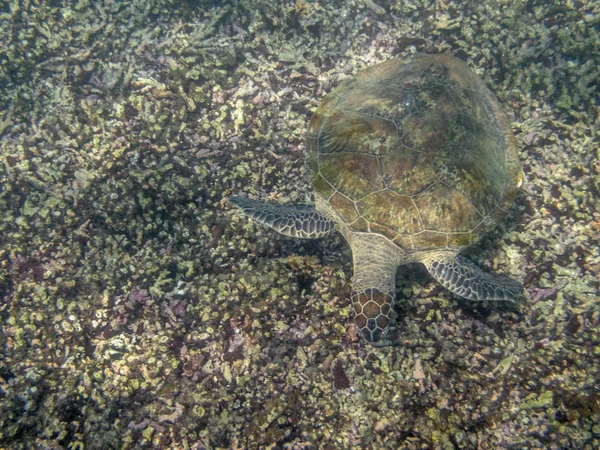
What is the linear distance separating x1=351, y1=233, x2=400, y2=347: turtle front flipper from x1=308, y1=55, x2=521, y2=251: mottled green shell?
0.15m

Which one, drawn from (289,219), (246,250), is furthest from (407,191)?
(246,250)

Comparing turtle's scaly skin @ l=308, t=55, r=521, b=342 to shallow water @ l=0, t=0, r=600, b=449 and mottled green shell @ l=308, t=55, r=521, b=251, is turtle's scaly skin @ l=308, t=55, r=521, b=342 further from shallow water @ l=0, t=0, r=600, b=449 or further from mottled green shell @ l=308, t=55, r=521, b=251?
shallow water @ l=0, t=0, r=600, b=449

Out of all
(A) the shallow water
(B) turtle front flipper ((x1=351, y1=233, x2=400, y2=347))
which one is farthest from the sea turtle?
(A) the shallow water

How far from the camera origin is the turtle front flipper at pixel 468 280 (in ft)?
10.3

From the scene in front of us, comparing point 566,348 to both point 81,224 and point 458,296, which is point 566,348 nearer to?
point 458,296

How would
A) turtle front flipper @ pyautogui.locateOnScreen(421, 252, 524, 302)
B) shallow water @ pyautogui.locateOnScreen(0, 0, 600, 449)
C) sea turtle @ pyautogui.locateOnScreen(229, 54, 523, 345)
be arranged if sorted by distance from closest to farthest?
1. shallow water @ pyautogui.locateOnScreen(0, 0, 600, 449)
2. turtle front flipper @ pyautogui.locateOnScreen(421, 252, 524, 302)
3. sea turtle @ pyautogui.locateOnScreen(229, 54, 523, 345)

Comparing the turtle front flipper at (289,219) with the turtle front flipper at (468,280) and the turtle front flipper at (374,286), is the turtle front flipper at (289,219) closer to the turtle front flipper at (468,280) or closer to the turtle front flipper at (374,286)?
the turtle front flipper at (374,286)

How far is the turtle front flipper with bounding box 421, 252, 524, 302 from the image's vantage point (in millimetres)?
3129

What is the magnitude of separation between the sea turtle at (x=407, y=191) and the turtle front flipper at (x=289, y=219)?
0.04 feet

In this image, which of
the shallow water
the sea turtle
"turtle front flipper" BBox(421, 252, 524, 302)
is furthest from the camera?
the sea turtle

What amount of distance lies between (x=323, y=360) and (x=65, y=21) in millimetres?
5987

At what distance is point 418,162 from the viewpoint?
329cm

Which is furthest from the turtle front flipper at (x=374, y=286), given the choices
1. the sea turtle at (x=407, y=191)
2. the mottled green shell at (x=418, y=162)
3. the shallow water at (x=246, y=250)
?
the shallow water at (x=246, y=250)

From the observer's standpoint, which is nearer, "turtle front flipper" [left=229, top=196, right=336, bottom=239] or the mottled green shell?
the mottled green shell
